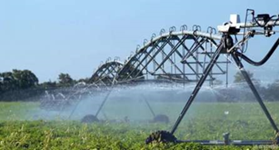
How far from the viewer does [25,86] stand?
58.6 meters

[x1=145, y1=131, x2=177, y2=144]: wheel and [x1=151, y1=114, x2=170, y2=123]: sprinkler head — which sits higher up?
[x1=145, y1=131, x2=177, y2=144]: wheel

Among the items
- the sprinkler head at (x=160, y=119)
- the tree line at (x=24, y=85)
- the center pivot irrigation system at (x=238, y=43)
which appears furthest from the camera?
the tree line at (x=24, y=85)

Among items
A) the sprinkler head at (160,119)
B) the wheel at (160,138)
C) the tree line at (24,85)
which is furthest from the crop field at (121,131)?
the tree line at (24,85)

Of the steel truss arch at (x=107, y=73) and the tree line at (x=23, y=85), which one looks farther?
the tree line at (x=23, y=85)

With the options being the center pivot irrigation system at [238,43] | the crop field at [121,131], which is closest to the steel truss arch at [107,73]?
the crop field at [121,131]

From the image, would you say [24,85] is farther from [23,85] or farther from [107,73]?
[107,73]

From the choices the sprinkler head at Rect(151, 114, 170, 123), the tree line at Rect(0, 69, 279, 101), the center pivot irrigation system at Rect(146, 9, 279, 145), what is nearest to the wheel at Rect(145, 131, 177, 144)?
the center pivot irrigation system at Rect(146, 9, 279, 145)

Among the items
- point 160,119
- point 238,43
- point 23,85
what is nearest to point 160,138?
point 238,43

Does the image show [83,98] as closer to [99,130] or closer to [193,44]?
[193,44]

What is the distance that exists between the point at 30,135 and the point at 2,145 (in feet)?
6.87

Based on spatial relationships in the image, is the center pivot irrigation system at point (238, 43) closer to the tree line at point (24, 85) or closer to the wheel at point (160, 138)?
the wheel at point (160, 138)

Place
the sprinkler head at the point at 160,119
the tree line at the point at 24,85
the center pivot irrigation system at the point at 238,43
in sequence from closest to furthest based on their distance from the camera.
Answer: the center pivot irrigation system at the point at 238,43
the sprinkler head at the point at 160,119
the tree line at the point at 24,85

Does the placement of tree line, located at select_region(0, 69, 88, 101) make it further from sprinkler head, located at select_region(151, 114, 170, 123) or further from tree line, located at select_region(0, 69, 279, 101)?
sprinkler head, located at select_region(151, 114, 170, 123)

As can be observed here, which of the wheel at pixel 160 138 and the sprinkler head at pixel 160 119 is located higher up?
the wheel at pixel 160 138
